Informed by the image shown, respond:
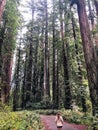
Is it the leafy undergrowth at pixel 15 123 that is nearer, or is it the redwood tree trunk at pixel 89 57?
the leafy undergrowth at pixel 15 123

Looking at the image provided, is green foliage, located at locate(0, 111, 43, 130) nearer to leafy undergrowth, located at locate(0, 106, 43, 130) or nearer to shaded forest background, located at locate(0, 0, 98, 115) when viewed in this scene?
leafy undergrowth, located at locate(0, 106, 43, 130)

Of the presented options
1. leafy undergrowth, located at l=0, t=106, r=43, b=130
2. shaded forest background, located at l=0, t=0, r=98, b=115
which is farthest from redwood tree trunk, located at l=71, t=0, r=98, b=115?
leafy undergrowth, located at l=0, t=106, r=43, b=130

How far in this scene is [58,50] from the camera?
32250mm

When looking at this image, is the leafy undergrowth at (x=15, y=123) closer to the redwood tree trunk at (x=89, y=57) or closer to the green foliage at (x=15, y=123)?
the green foliage at (x=15, y=123)

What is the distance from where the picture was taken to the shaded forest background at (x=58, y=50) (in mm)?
12259

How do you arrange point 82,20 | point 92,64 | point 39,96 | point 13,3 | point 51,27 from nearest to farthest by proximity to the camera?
point 92,64 → point 82,20 → point 13,3 → point 39,96 → point 51,27

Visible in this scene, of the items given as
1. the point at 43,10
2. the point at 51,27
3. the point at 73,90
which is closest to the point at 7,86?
the point at 73,90

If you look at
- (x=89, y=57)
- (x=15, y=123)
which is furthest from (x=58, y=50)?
(x=15, y=123)

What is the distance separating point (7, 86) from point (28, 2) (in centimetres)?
2155

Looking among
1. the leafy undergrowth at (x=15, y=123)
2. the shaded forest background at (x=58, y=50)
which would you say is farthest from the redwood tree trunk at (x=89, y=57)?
the leafy undergrowth at (x=15, y=123)

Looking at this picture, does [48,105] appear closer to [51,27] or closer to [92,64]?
[51,27]

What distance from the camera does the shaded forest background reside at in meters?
12.3

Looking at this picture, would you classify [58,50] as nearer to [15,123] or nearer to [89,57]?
[89,57]

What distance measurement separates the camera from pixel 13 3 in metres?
20.9
